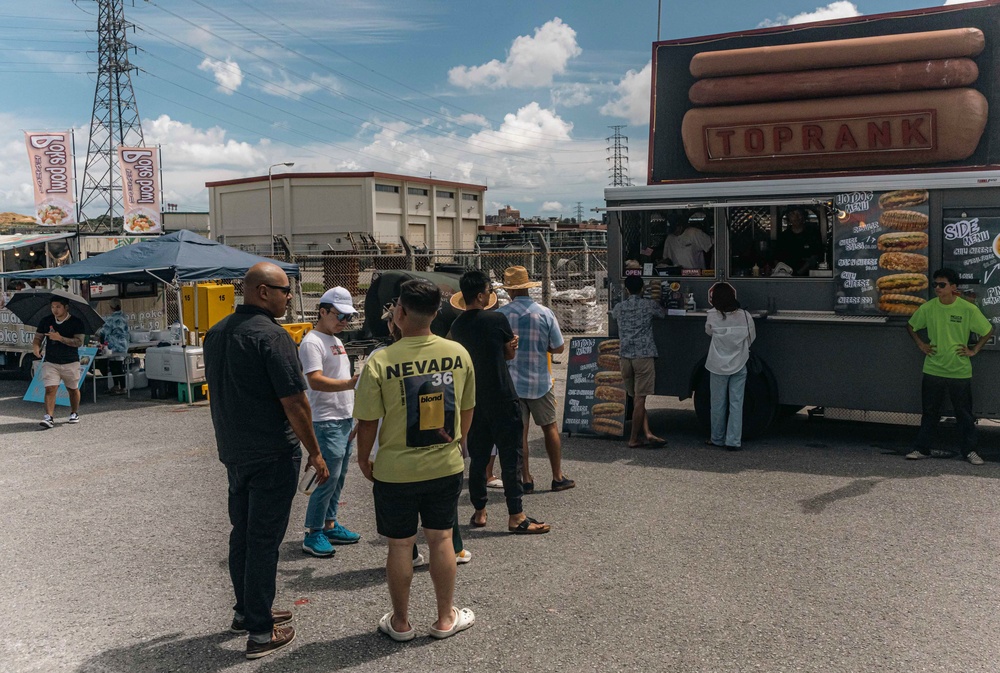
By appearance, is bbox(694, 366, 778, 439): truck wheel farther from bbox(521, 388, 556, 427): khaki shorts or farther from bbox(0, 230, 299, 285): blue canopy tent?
bbox(0, 230, 299, 285): blue canopy tent

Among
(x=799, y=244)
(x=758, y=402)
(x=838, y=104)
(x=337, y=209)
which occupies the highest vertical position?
(x=337, y=209)

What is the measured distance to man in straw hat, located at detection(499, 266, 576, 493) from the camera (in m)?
7.03

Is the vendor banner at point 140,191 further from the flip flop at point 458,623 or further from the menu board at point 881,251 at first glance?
the flip flop at point 458,623

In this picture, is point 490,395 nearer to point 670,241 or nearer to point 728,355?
point 728,355

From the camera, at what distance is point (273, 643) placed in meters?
4.36

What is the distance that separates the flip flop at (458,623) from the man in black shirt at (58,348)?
814 centimetres

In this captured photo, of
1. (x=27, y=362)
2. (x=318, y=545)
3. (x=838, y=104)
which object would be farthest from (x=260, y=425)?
(x=27, y=362)

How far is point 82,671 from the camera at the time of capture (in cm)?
421

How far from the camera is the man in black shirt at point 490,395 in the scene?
591cm

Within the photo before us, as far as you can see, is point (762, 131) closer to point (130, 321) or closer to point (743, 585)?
point (743, 585)

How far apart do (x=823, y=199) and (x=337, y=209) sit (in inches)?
1938

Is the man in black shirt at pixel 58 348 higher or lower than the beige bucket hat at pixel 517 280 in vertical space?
lower

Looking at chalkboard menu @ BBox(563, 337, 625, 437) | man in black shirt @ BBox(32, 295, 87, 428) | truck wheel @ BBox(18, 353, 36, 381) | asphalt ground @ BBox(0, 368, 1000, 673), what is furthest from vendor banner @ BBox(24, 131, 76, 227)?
chalkboard menu @ BBox(563, 337, 625, 437)

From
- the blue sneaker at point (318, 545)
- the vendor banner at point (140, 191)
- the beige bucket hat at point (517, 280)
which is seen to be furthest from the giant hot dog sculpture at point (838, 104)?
the vendor banner at point (140, 191)
